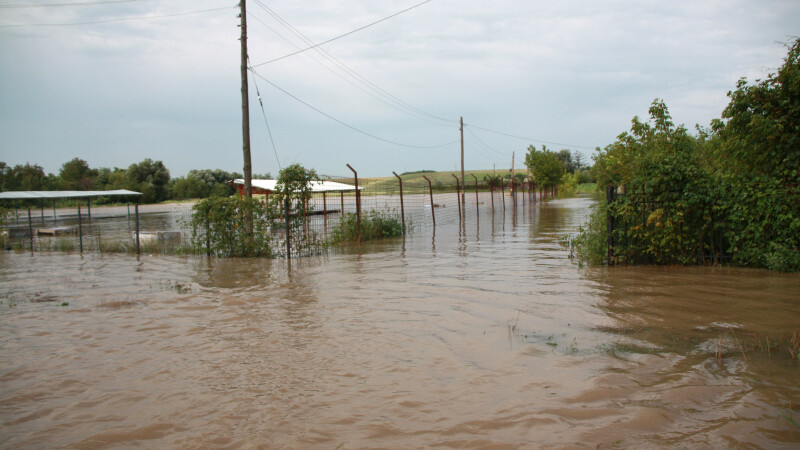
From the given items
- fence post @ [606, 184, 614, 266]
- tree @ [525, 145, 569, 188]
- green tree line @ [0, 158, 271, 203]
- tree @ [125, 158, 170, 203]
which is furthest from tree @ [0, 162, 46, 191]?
fence post @ [606, 184, 614, 266]

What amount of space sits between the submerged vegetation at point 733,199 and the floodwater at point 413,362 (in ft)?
1.63

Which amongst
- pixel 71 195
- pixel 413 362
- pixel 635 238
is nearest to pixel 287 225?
pixel 635 238

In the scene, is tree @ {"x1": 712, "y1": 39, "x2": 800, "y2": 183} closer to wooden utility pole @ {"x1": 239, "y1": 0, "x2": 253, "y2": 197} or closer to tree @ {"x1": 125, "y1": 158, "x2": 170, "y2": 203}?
wooden utility pole @ {"x1": 239, "y1": 0, "x2": 253, "y2": 197}

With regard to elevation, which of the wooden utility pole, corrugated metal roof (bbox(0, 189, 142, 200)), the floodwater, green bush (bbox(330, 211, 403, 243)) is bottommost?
the floodwater

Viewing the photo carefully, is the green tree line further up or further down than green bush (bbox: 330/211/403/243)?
further up

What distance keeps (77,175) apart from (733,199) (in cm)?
9244

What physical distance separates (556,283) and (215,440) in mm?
6748

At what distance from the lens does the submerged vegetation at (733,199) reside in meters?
9.27

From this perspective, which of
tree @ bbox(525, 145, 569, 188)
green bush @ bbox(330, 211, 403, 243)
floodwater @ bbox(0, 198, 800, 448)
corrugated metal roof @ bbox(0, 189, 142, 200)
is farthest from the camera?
tree @ bbox(525, 145, 569, 188)

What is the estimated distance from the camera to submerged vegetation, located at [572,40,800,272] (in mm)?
9266

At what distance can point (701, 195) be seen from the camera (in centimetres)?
970

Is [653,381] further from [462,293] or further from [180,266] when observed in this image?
[180,266]

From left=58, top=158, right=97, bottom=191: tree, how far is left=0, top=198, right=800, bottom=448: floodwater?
7997 centimetres

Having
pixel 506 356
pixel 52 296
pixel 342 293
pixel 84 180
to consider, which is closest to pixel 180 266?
pixel 52 296
